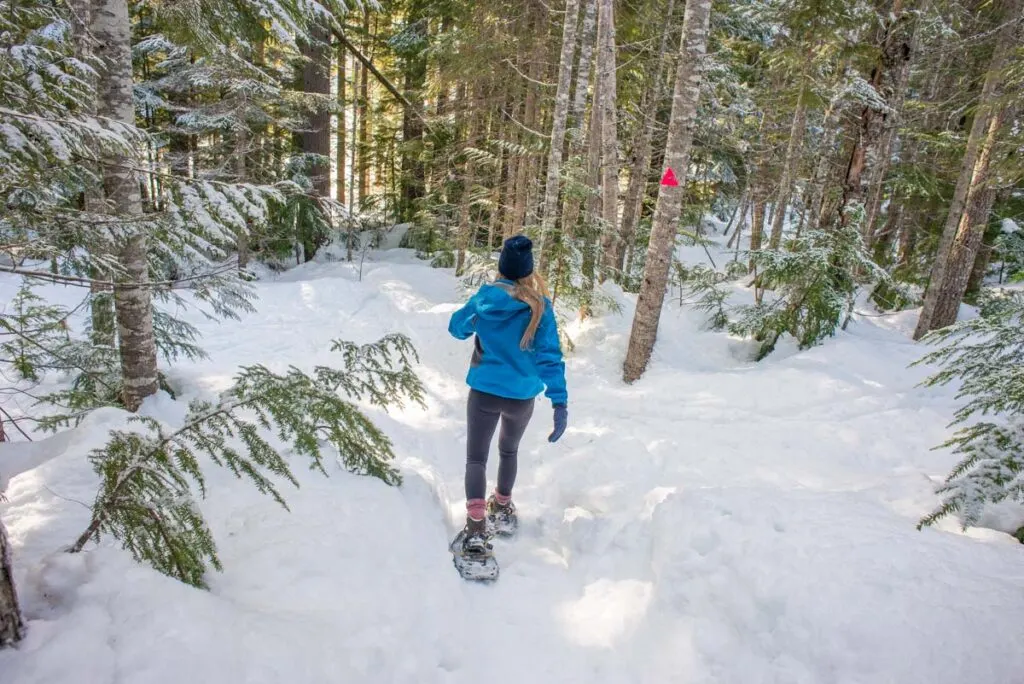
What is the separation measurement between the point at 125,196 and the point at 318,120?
51.2 feet

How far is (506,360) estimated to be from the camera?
146 inches

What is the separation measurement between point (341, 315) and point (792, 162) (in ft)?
40.3

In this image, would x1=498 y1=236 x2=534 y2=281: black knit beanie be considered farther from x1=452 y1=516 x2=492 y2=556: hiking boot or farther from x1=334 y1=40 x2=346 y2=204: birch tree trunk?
x1=334 y1=40 x2=346 y2=204: birch tree trunk

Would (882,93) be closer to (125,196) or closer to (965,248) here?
(965,248)

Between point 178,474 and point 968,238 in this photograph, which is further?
point 968,238

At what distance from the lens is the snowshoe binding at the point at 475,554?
3.56m

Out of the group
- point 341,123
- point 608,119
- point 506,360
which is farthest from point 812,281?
point 341,123

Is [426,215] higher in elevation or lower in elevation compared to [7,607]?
higher

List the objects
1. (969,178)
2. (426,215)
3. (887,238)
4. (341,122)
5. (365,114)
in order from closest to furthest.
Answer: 1. (969,178)
2. (887,238)
3. (426,215)
4. (365,114)
5. (341,122)

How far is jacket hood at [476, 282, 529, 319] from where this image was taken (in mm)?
3615

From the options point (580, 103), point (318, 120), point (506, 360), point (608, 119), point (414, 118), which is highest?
point (414, 118)

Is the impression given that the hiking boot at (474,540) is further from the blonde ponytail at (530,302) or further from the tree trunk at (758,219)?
the tree trunk at (758,219)

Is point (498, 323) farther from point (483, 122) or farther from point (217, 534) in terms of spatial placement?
point (483, 122)

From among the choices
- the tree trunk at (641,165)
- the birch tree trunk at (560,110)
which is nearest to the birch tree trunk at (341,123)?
the tree trunk at (641,165)
